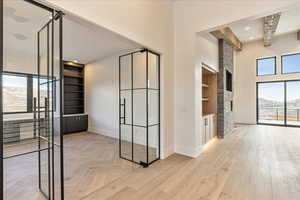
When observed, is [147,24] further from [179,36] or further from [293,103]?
[293,103]

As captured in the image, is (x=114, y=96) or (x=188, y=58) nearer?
(x=188, y=58)

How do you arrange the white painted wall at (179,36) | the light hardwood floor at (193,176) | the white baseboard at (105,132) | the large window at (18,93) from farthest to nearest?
the white baseboard at (105,132) < the white painted wall at (179,36) < the large window at (18,93) < the light hardwood floor at (193,176)

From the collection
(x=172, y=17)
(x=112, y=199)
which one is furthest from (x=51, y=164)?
(x=172, y=17)

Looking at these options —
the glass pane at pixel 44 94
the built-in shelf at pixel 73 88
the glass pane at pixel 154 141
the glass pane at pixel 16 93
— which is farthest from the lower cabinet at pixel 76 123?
the glass pane at pixel 44 94

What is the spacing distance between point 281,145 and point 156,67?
4.23 m

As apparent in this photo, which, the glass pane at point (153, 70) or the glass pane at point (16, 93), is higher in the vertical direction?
the glass pane at point (153, 70)

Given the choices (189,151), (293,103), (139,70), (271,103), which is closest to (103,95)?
(139,70)

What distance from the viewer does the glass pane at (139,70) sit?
3.45 meters

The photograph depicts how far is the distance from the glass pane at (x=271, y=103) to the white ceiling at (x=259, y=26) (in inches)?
95.4

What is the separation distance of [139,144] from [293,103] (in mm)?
7807

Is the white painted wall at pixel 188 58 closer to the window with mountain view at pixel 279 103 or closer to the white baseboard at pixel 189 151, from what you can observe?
the white baseboard at pixel 189 151

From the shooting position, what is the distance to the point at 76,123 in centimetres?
607

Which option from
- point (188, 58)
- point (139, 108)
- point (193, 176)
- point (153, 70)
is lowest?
point (193, 176)

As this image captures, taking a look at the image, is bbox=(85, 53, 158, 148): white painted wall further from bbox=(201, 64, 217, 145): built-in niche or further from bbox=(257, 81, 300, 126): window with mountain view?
bbox=(257, 81, 300, 126): window with mountain view
